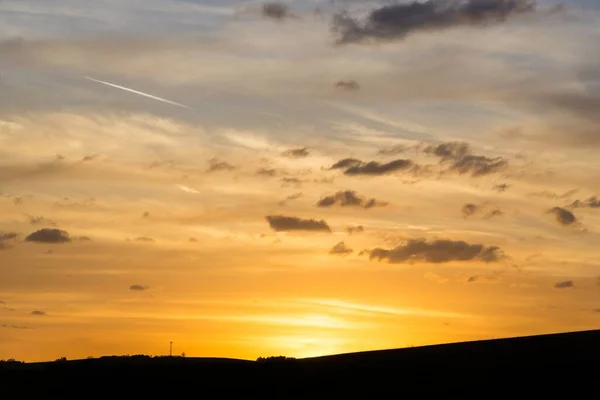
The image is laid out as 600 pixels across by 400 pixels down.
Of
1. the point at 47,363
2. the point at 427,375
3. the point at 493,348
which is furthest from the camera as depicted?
the point at 47,363

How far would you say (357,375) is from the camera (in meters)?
61.3

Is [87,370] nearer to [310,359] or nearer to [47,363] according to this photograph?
[47,363]

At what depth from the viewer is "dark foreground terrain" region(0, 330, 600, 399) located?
5388 cm

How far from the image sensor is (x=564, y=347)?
5925 cm

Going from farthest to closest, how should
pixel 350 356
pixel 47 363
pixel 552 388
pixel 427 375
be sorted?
pixel 47 363 → pixel 350 356 → pixel 427 375 → pixel 552 388

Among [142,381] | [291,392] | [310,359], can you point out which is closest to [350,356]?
[310,359]

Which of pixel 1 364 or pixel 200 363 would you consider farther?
pixel 1 364

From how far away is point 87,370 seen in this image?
6938 cm

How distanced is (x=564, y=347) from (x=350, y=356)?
1392 cm

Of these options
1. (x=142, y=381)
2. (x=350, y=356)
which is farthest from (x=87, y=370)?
(x=350, y=356)

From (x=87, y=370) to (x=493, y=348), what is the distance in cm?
2536

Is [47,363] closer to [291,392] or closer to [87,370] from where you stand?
[87,370]

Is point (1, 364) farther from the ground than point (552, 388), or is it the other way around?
point (1, 364)

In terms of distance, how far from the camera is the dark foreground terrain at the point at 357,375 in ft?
177
